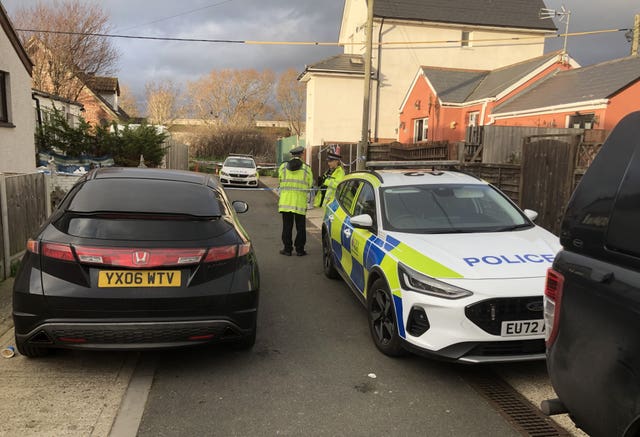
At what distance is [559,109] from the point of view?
1758cm

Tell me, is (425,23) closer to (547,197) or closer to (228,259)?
(547,197)

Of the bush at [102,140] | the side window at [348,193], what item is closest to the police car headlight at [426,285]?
the side window at [348,193]

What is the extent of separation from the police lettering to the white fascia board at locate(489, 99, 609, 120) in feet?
47.5

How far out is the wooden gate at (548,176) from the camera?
7.77 metres

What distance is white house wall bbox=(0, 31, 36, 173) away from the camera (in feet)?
34.5

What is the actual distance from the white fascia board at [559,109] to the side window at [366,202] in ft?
44.4

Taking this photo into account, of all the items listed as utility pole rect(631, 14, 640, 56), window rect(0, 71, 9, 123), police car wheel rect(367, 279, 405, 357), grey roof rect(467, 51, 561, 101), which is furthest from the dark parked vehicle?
utility pole rect(631, 14, 640, 56)

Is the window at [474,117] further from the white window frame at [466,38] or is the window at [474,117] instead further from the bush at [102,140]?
the bush at [102,140]

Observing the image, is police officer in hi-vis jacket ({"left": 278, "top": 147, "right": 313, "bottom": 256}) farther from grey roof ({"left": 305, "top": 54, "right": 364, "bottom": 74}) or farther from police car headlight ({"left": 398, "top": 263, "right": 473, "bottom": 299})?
grey roof ({"left": 305, "top": 54, "right": 364, "bottom": 74})

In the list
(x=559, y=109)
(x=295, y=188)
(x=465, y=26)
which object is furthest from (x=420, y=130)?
(x=295, y=188)

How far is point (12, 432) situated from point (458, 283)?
3080mm

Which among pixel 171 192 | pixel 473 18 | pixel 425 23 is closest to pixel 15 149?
pixel 171 192

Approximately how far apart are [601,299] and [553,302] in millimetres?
372

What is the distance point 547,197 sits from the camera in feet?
27.3
